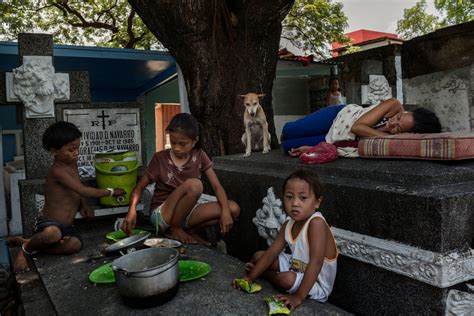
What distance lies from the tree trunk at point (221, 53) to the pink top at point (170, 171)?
1.65m

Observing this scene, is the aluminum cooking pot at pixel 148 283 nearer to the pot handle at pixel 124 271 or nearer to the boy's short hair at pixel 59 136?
the pot handle at pixel 124 271

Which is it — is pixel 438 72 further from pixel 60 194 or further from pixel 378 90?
pixel 60 194

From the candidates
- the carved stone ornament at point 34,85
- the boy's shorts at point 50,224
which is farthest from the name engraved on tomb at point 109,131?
the boy's shorts at point 50,224

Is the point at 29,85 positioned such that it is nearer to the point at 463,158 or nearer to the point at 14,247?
the point at 14,247

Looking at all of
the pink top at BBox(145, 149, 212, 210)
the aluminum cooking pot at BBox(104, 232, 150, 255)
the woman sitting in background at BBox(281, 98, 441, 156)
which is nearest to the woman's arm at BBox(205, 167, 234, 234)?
the pink top at BBox(145, 149, 212, 210)

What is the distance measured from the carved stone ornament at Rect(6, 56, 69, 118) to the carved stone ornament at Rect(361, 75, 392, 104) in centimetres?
538

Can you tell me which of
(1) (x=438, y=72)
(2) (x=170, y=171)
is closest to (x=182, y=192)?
(2) (x=170, y=171)

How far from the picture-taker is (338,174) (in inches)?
110

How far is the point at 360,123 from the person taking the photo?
3.21 m

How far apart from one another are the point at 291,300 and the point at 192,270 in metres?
0.82

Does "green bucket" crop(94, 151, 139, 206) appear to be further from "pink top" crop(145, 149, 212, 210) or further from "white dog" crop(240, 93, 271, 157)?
"white dog" crop(240, 93, 271, 157)

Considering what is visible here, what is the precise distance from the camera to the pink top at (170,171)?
367cm

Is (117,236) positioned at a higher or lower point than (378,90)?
lower

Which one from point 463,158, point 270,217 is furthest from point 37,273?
point 463,158
